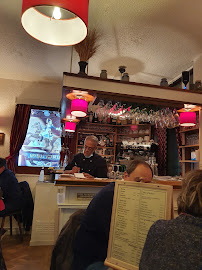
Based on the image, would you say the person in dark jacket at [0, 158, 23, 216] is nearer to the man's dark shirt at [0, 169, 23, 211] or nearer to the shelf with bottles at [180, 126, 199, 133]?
the man's dark shirt at [0, 169, 23, 211]

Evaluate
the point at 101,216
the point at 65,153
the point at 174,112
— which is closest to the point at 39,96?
the point at 65,153

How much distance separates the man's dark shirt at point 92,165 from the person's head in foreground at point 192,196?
2.70 m

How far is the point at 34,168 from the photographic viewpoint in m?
5.21

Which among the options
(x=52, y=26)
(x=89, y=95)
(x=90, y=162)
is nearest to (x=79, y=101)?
(x=89, y=95)

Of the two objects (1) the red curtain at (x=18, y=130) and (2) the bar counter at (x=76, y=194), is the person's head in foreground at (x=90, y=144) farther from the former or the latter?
(1) the red curtain at (x=18, y=130)

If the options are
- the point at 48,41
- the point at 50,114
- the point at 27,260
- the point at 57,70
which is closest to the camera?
the point at 48,41

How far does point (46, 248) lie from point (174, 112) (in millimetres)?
3244

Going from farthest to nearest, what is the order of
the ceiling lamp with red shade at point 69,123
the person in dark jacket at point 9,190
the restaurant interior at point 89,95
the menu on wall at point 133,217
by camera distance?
the ceiling lamp with red shade at point 69,123
the person in dark jacket at point 9,190
the restaurant interior at point 89,95
the menu on wall at point 133,217

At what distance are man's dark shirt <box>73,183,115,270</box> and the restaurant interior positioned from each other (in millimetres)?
1183

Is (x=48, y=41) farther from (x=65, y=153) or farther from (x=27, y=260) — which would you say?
(x=65, y=153)

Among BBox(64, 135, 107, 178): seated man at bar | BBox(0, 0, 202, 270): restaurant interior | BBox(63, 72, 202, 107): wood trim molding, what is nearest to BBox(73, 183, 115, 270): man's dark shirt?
BBox(0, 0, 202, 270): restaurant interior

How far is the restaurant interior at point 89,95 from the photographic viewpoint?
2713mm

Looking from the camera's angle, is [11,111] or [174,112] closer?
[174,112]

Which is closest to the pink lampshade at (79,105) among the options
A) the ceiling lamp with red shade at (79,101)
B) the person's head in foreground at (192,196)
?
the ceiling lamp with red shade at (79,101)
